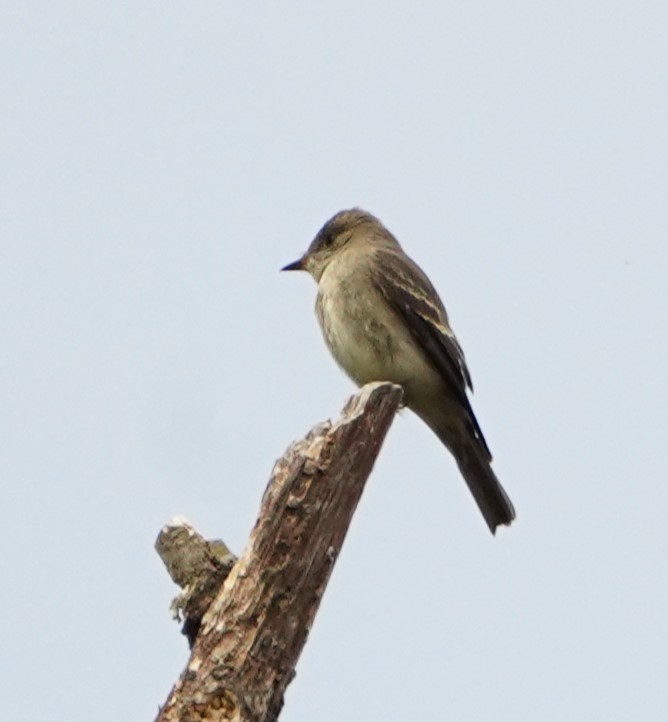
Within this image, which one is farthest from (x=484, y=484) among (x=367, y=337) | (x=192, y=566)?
(x=192, y=566)

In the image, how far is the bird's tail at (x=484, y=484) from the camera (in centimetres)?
1003

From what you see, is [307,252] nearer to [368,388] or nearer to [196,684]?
[368,388]

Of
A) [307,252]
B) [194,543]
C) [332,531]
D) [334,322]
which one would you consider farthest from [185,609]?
[307,252]

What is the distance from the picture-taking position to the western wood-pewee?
9.91 meters

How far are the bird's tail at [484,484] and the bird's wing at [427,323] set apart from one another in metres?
0.10

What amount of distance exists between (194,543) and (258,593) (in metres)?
0.45

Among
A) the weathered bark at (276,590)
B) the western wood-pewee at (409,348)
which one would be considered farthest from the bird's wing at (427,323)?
the weathered bark at (276,590)

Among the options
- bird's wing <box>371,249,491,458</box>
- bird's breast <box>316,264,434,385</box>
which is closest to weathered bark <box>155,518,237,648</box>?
bird's breast <box>316,264,434,385</box>

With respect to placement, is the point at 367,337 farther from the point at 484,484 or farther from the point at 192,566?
the point at 192,566

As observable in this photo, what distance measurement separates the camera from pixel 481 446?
10.2 m

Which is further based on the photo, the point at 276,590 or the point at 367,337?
the point at 367,337

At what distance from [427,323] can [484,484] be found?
115 cm

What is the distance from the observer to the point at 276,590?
6141mm

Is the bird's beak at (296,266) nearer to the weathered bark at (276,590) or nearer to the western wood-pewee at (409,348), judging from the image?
the western wood-pewee at (409,348)
